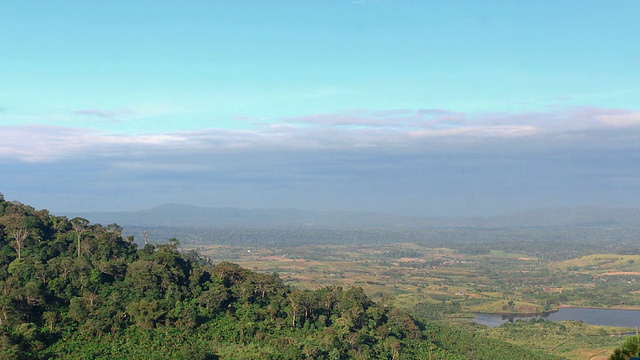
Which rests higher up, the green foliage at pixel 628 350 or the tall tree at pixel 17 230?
the tall tree at pixel 17 230

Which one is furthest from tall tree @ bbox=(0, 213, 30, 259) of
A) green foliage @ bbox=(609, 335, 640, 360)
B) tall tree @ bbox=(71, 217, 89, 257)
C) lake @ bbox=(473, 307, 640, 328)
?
lake @ bbox=(473, 307, 640, 328)

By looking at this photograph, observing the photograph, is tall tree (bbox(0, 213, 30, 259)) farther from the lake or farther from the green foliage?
the lake

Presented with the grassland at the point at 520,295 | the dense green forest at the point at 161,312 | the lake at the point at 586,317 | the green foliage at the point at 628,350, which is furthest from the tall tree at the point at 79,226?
the lake at the point at 586,317

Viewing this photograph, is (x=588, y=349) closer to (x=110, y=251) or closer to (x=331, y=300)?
(x=331, y=300)

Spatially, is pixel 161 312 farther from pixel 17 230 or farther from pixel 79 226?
pixel 79 226

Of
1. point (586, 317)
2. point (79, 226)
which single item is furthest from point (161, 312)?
point (586, 317)

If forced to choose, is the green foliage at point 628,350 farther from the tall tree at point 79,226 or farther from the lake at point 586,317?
the lake at point 586,317

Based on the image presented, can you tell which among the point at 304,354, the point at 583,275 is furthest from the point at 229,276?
the point at 583,275
